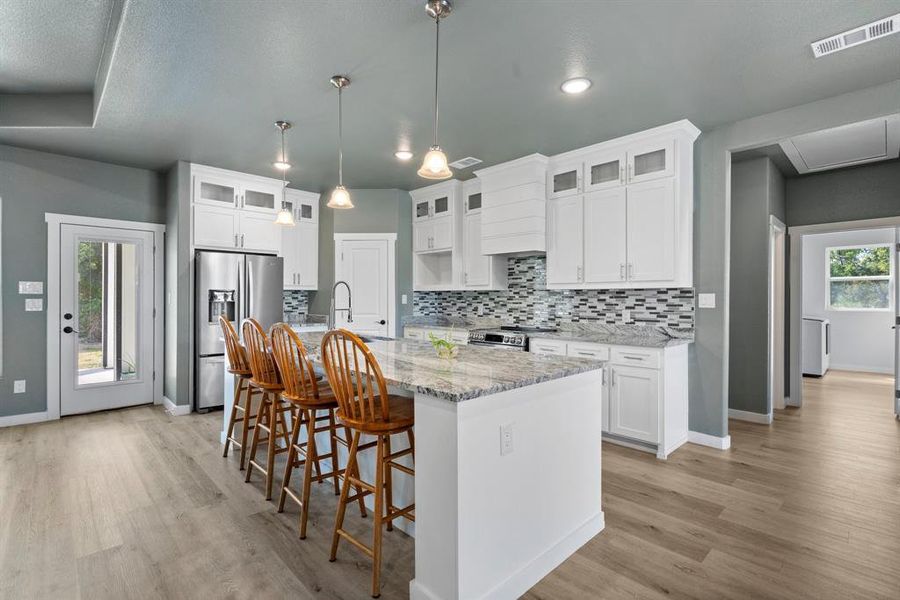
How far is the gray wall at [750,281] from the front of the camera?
4.43 meters

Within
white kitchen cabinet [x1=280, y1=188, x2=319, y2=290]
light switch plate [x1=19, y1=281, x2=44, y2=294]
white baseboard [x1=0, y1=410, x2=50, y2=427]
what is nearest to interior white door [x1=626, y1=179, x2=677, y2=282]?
white kitchen cabinet [x1=280, y1=188, x2=319, y2=290]

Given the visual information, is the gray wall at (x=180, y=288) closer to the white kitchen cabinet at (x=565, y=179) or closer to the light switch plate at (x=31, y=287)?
the light switch plate at (x=31, y=287)

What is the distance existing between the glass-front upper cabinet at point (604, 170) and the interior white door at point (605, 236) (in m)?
0.07

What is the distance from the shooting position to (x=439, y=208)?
5.55m

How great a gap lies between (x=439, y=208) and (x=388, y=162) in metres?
1.10

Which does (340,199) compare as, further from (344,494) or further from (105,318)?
(105,318)

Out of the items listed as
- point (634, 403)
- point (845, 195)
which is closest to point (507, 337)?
point (634, 403)

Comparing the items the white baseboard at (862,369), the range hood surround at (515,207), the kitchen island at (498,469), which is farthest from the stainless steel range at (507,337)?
the white baseboard at (862,369)

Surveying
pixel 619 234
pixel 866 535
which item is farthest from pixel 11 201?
pixel 866 535

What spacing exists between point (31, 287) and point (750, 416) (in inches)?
280

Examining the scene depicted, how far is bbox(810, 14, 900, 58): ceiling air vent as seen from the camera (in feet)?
7.41

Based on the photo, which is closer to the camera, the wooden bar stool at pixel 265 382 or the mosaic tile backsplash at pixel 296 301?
the wooden bar stool at pixel 265 382

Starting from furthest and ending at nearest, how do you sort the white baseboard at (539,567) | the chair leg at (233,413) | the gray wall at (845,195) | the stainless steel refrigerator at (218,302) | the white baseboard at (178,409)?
the stainless steel refrigerator at (218,302) → the white baseboard at (178,409) → the gray wall at (845,195) → the chair leg at (233,413) → the white baseboard at (539,567)

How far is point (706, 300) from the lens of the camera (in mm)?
3678
